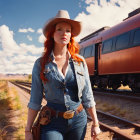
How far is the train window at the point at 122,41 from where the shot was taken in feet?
31.9

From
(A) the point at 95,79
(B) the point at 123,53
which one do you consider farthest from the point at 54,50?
(A) the point at 95,79

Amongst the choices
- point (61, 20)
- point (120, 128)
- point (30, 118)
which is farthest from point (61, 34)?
point (120, 128)

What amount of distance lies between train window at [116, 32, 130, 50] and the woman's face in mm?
8197

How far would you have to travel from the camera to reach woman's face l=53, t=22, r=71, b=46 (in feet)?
→ 6.55

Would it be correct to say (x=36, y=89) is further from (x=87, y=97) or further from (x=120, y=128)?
(x=120, y=128)

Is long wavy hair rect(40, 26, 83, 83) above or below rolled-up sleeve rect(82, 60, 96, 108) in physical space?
above

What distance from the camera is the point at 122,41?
10.1m

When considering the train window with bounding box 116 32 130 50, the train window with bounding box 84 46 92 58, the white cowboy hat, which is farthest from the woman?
the train window with bounding box 84 46 92 58

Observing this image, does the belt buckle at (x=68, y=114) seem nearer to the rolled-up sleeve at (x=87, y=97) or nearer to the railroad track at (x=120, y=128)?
the rolled-up sleeve at (x=87, y=97)

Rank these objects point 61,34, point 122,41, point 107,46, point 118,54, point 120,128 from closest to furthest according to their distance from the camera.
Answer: point 61,34, point 120,128, point 122,41, point 118,54, point 107,46

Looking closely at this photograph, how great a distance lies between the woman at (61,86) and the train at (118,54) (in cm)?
738

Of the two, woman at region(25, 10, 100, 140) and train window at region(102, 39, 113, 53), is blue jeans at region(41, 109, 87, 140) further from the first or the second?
train window at region(102, 39, 113, 53)

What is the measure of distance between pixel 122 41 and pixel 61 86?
8.84 metres

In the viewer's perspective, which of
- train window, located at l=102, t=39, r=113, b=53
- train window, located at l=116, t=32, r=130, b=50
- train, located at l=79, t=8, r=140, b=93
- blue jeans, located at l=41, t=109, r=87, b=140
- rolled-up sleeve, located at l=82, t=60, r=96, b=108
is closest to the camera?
blue jeans, located at l=41, t=109, r=87, b=140
